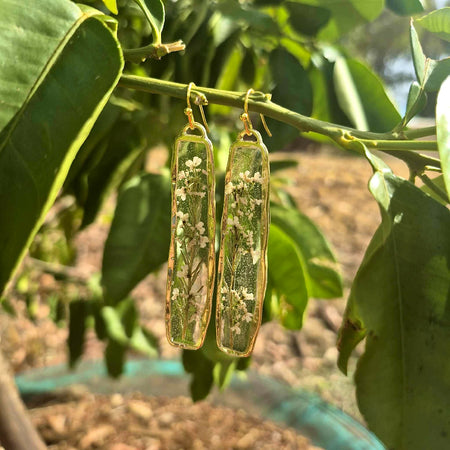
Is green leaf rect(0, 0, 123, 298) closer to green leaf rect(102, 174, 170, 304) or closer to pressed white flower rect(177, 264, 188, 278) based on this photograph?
pressed white flower rect(177, 264, 188, 278)

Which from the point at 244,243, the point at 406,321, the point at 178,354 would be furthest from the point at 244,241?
the point at 178,354

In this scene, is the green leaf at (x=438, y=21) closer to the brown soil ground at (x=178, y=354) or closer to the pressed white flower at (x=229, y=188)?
the pressed white flower at (x=229, y=188)

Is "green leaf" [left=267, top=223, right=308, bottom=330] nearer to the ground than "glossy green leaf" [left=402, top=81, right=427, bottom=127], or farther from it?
nearer to the ground

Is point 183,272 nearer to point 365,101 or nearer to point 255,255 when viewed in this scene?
point 255,255

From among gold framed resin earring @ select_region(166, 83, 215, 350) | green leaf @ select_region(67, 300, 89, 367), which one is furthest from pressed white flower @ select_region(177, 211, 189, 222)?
green leaf @ select_region(67, 300, 89, 367)

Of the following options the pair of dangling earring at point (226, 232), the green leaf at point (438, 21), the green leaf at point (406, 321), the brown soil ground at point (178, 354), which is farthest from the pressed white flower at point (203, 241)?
the brown soil ground at point (178, 354)

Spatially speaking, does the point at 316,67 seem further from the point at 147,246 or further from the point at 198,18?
the point at 147,246
